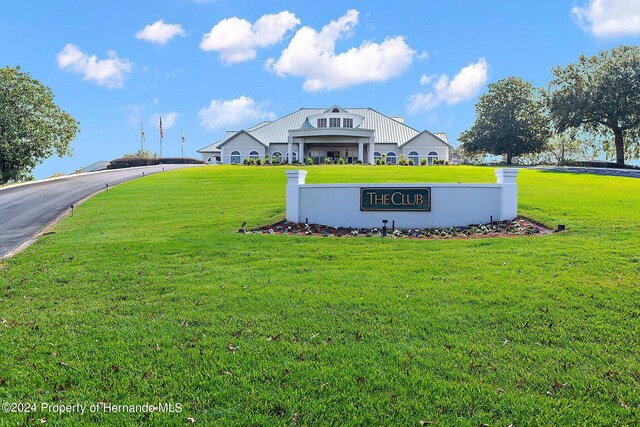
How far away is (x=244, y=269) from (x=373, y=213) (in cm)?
573

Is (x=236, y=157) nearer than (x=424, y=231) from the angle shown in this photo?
No

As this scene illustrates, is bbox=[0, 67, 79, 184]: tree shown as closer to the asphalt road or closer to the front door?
the asphalt road

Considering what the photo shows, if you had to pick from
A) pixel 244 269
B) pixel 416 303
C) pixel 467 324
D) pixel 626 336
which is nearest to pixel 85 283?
pixel 244 269

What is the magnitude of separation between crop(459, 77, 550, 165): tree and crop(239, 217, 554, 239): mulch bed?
50468mm

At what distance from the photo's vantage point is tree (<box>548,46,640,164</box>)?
43375 mm

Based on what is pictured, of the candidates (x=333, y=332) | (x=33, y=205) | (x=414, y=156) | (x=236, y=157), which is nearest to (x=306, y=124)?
(x=236, y=157)

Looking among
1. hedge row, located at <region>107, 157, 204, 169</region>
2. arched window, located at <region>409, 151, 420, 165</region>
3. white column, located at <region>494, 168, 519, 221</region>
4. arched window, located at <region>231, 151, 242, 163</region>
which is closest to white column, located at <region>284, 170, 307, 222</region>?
white column, located at <region>494, 168, 519, 221</region>

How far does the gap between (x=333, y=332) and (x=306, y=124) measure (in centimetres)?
5490

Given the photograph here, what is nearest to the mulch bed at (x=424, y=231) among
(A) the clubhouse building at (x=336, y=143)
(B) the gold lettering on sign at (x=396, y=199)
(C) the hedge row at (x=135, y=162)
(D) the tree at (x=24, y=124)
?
(B) the gold lettering on sign at (x=396, y=199)

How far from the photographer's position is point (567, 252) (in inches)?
328

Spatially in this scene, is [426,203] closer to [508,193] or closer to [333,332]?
[508,193]

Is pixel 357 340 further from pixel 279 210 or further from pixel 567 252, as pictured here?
pixel 279 210

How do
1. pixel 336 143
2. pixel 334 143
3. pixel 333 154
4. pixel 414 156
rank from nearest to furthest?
pixel 334 143 < pixel 336 143 < pixel 414 156 < pixel 333 154

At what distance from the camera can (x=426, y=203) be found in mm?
12703
